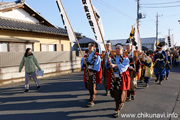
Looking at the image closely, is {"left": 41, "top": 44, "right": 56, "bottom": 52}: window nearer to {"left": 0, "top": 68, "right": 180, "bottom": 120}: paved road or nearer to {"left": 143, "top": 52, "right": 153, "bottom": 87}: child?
{"left": 0, "top": 68, "right": 180, "bottom": 120}: paved road

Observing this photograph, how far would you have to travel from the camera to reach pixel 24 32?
10.0m

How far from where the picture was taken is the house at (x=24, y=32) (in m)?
8.99

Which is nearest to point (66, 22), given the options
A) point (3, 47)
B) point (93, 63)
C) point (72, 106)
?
point (93, 63)

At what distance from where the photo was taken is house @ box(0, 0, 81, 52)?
8.99 m

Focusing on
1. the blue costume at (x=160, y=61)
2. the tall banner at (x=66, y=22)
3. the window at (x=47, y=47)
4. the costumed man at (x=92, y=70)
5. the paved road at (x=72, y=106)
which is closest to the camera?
the paved road at (x=72, y=106)

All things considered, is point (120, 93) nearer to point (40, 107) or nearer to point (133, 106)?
point (133, 106)

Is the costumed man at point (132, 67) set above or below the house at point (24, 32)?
below

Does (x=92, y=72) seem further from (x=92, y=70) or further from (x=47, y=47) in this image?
(x=47, y=47)

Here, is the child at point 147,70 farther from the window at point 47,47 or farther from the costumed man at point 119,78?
the window at point 47,47

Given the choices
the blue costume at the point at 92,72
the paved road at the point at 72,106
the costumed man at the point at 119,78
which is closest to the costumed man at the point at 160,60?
the paved road at the point at 72,106

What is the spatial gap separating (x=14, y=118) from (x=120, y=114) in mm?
2782

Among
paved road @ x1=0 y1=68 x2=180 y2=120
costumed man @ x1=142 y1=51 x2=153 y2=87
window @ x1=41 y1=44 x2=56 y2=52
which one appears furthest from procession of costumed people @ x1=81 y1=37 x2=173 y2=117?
window @ x1=41 y1=44 x2=56 y2=52

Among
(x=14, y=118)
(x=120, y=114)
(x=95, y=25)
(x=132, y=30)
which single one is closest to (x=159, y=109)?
(x=120, y=114)

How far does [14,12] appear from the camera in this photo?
11352 mm
